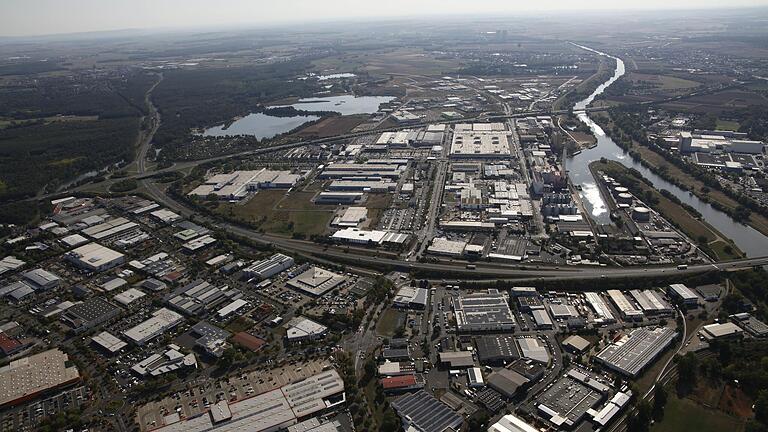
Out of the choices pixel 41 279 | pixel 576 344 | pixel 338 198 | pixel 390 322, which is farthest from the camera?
pixel 338 198

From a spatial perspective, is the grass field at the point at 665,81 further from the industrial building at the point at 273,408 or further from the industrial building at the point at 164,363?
the industrial building at the point at 164,363

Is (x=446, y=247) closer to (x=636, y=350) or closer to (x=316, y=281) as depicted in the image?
(x=316, y=281)

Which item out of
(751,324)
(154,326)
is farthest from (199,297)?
(751,324)

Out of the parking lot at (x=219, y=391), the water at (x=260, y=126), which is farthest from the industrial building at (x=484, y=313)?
the water at (x=260, y=126)

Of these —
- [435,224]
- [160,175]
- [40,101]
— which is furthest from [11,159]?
[435,224]

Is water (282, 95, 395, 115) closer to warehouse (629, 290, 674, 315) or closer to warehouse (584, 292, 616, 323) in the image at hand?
warehouse (584, 292, 616, 323)

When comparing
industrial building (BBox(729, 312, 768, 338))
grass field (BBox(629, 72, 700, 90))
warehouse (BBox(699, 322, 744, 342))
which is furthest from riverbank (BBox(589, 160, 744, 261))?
grass field (BBox(629, 72, 700, 90))
